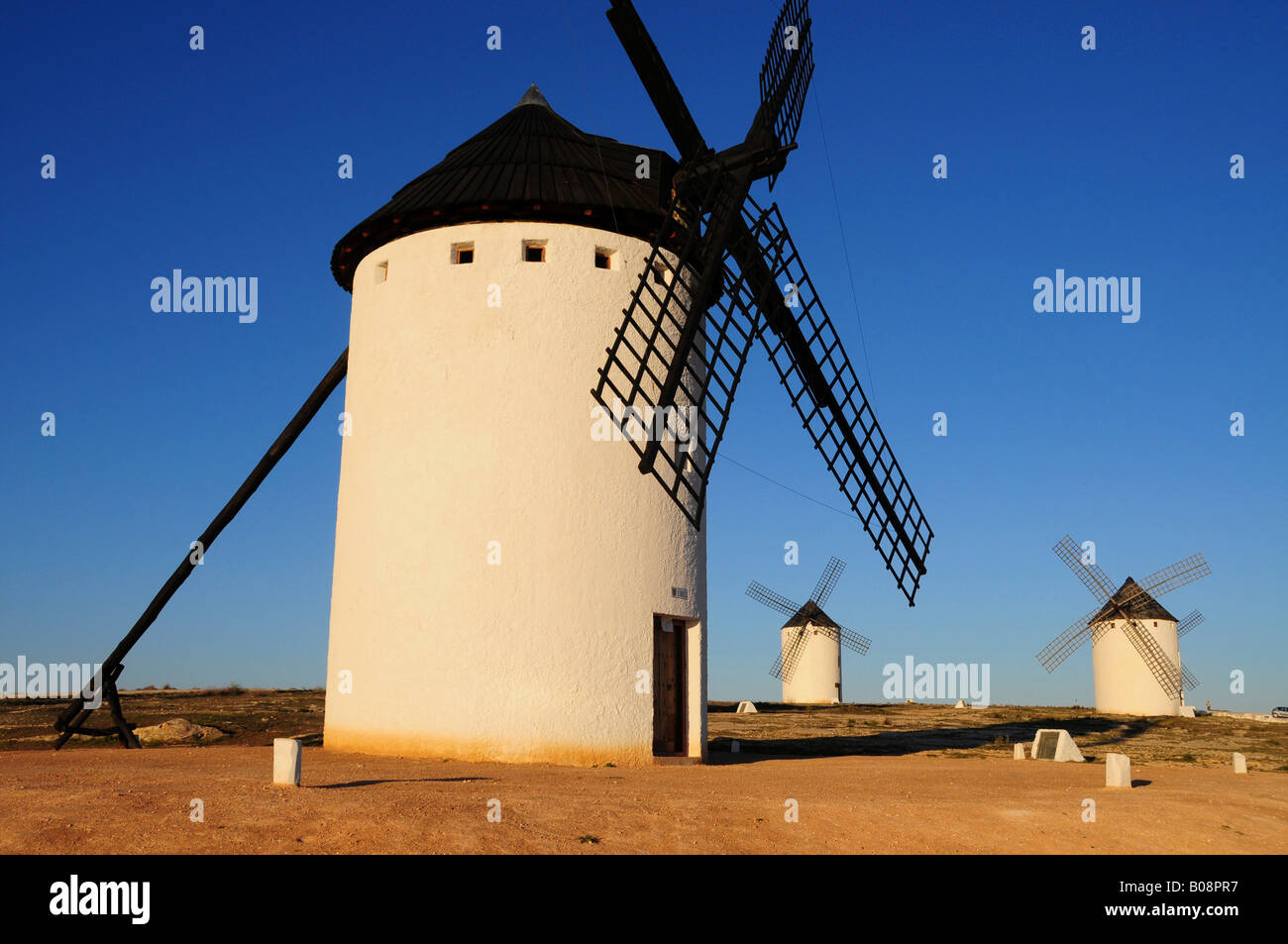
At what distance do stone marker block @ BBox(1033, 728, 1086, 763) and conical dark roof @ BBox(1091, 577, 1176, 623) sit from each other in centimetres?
2844

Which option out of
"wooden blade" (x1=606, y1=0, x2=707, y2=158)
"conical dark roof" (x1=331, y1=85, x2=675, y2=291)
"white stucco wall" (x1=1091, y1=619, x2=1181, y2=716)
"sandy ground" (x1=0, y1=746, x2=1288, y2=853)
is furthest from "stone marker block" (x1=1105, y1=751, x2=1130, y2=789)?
"white stucco wall" (x1=1091, y1=619, x2=1181, y2=716)

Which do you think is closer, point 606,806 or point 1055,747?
point 606,806

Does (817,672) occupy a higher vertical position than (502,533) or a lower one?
lower

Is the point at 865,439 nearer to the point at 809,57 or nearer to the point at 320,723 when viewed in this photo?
the point at 809,57

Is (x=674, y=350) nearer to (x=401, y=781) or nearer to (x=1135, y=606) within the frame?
(x=401, y=781)

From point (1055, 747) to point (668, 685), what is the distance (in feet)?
28.0

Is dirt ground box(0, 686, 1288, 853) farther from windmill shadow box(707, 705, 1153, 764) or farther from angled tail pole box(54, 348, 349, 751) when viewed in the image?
windmill shadow box(707, 705, 1153, 764)

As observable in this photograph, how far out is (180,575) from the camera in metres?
17.0

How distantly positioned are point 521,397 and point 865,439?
19.9ft

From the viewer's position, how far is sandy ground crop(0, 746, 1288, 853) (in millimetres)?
6871

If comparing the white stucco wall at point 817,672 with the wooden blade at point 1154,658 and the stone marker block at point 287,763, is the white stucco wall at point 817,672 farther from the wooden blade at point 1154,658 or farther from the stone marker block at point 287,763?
the stone marker block at point 287,763

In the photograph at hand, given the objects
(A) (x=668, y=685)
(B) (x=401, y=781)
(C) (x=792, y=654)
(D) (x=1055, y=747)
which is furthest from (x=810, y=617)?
(B) (x=401, y=781)

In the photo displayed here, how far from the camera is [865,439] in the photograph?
1678 centimetres
